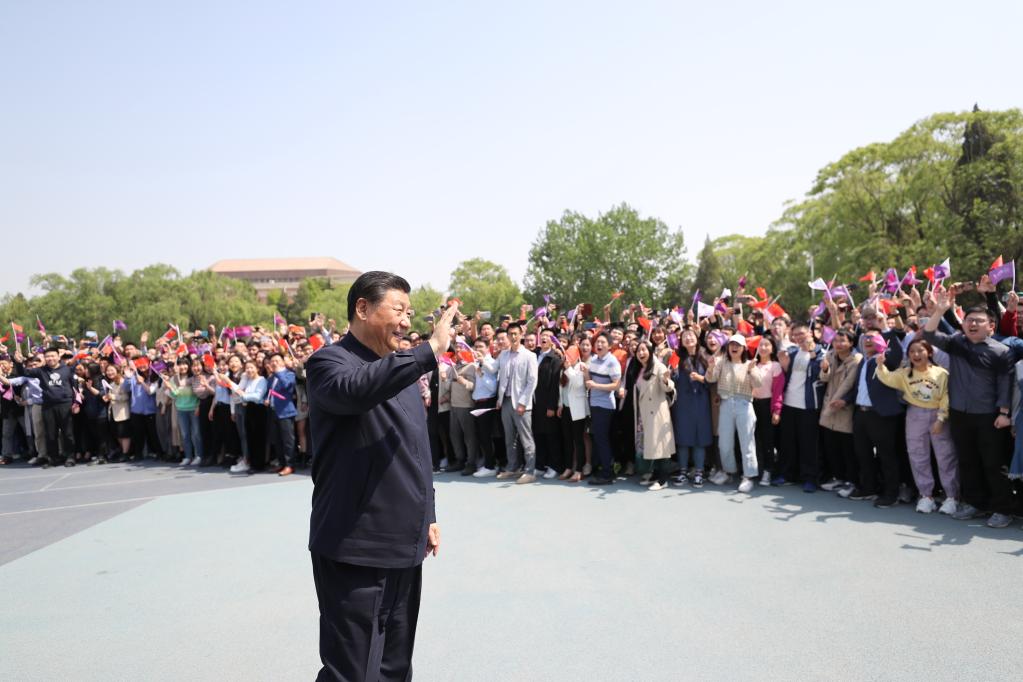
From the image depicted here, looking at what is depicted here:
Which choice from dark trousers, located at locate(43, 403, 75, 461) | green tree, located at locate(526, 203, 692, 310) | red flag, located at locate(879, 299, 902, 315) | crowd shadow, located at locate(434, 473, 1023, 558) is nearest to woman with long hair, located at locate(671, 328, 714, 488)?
crowd shadow, located at locate(434, 473, 1023, 558)

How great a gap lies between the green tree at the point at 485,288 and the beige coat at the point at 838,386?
56225 millimetres

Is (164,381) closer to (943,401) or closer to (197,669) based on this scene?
(197,669)

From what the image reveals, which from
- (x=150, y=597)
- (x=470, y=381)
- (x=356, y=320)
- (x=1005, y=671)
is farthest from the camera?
(x=470, y=381)

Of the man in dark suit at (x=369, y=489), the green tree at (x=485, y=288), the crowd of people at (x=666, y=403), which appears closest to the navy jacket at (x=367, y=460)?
the man in dark suit at (x=369, y=489)

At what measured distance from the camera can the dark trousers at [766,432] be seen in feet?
26.1

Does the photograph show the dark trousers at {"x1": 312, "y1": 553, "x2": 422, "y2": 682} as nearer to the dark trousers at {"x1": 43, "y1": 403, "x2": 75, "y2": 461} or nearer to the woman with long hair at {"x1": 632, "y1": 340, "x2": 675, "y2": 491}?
the woman with long hair at {"x1": 632, "y1": 340, "x2": 675, "y2": 491}

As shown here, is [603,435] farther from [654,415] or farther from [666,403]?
[666,403]

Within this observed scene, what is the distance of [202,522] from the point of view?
703 centimetres

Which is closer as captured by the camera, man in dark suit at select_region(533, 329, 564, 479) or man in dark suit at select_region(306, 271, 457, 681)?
man in dark suit at select_region(306, 271, 457, 681)

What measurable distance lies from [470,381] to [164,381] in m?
5.99

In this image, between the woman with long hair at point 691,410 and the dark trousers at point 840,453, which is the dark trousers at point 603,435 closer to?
the woman with long hair at point 691,410

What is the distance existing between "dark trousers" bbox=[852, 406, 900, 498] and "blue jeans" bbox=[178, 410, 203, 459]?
10.0 m

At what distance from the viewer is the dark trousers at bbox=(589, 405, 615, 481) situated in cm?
832

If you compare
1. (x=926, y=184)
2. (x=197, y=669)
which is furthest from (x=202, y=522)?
(x=926, y=184)
